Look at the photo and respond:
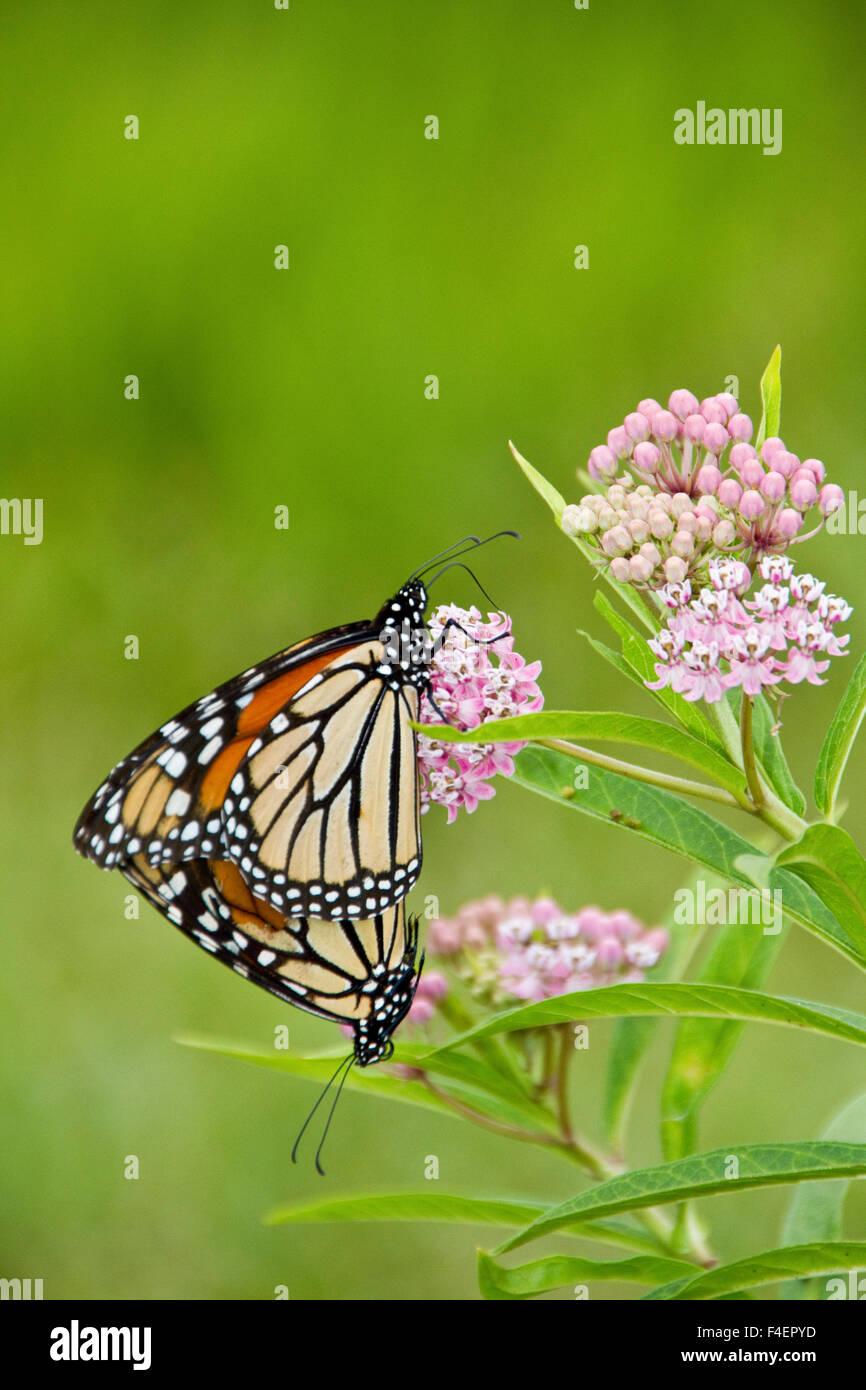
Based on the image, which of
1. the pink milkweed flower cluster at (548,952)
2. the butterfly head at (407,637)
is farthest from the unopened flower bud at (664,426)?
the pink milkweed flower cluster at (548,952)

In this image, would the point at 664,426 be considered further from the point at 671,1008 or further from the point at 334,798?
the point at 334,798

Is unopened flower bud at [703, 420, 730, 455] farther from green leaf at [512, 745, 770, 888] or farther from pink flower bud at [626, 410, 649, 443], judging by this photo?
green leaf at [512, 745, 770, 888]

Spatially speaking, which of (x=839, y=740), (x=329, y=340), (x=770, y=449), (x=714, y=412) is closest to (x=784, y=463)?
(x=770, y=449)

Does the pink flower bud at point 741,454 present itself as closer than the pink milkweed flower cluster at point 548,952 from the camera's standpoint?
Yes

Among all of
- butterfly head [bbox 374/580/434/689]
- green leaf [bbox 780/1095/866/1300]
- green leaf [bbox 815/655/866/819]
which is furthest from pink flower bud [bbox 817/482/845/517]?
green leaf [bbox 780/1095/866/1300]

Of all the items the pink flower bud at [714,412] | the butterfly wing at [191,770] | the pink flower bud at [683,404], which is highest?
the pink flower bud at [683,404]

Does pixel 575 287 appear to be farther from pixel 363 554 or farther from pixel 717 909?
pixel 717 909

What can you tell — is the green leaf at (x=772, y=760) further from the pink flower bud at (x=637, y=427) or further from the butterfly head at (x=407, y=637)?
the butterfly head at (x=407, y=637)

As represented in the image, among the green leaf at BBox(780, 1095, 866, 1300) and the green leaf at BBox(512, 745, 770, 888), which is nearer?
the green leaf at BBox(512, 745, 770, 888)
